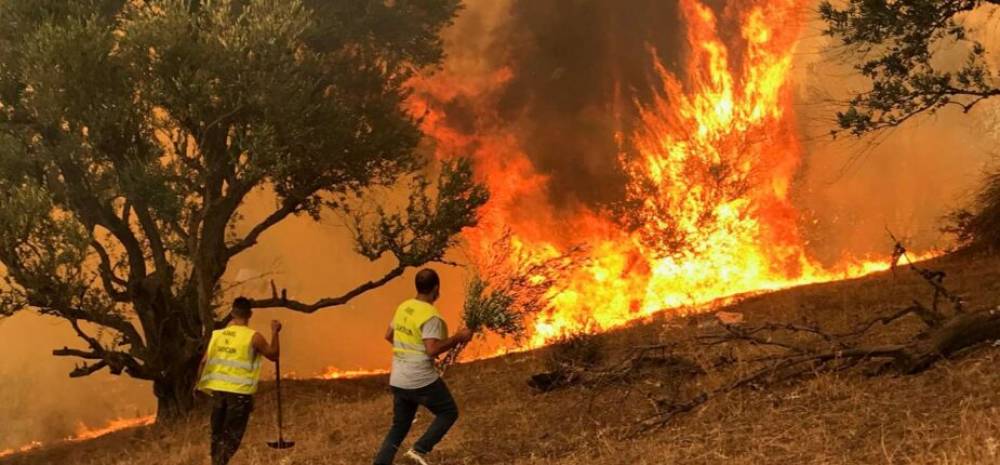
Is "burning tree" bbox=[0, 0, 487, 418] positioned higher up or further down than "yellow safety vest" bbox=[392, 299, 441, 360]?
higher up

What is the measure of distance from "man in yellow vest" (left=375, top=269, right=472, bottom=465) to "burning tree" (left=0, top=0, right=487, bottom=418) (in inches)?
344

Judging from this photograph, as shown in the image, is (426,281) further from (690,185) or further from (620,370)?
(690,185)

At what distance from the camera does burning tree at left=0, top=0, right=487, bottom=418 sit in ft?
48.3

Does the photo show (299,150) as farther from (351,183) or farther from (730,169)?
(730,169)

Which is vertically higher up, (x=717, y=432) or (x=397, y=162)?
(x=397, y=162)

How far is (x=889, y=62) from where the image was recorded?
11.6m

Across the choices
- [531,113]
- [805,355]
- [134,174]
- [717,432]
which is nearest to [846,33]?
[805,355]

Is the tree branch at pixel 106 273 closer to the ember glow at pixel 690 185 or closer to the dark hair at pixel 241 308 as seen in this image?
the dark hair at pixel 241 308

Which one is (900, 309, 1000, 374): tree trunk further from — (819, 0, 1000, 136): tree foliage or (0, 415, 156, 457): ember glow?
(0, 415, 156, 457): ember glow

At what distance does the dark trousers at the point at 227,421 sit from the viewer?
29.1ft

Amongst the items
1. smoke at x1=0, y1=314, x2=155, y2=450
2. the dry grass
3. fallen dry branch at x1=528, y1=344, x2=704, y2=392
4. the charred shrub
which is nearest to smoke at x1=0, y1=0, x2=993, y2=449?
the dry grass

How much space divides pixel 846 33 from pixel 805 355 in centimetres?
584

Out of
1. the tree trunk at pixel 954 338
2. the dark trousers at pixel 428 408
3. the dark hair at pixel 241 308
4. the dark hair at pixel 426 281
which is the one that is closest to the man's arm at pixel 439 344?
the dark trousers at pixel 428 408

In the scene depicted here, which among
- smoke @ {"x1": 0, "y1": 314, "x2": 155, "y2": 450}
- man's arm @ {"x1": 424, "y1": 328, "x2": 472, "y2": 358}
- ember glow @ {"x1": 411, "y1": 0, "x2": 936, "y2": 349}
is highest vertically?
ember glow @ {"x1": 411, "y1": 0, "x2": 936, "y2": 349}
